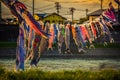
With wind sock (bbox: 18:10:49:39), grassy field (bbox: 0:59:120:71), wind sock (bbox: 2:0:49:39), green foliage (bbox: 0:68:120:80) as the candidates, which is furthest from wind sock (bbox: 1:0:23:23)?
grassy field (bbox: 0:59:120:71)

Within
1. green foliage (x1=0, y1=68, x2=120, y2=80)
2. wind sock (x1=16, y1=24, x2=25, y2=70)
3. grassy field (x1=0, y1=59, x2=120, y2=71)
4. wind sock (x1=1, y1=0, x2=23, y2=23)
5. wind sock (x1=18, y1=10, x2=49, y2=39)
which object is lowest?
grassy field (x1=0, y1=59, x2=120, y2=71)

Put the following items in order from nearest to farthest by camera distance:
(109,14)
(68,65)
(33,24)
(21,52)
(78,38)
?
(33,24), (21,52), (78,38), (109,14), (68,65)

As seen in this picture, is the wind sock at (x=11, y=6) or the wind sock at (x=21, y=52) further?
the wind sock at (x=21, y=52)

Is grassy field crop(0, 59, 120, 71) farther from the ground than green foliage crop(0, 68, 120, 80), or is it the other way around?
green foliage crop(0, 68, 120, 80)

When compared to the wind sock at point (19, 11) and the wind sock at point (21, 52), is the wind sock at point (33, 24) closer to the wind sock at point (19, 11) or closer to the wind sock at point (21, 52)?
the wind sock at point (19, 11)

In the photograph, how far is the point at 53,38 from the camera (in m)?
14.3

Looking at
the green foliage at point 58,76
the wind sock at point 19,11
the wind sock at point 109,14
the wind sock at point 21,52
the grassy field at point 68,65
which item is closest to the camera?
the green foliage at point 58,76

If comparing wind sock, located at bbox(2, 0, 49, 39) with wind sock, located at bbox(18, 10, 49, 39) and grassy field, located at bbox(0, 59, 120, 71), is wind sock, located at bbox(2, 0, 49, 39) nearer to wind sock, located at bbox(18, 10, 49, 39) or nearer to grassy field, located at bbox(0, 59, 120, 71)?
wind sock, located at bbox(18, 10, 49, 39)

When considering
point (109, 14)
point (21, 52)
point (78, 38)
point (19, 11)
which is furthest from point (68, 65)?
point (19, 11)

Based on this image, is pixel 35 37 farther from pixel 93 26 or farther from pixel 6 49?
pixel 6 49

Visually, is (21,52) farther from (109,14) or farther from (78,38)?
(109,14)

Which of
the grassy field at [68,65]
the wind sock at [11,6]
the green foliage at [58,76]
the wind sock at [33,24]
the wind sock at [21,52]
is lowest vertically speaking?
the grassy field at [68,65]

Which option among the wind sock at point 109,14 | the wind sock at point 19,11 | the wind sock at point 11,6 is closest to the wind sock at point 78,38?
the wind sock at point 109,14

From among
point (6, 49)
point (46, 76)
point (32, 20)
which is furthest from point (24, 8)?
point (6, 49)
